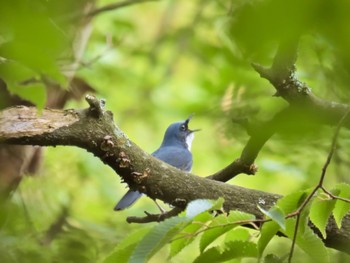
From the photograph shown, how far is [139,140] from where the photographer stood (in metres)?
7.05

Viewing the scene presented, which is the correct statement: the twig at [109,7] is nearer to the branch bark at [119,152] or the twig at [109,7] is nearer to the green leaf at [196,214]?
the branch bark at [119,152]

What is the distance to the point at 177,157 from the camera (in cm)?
450

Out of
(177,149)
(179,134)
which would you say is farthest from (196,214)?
(179,134)

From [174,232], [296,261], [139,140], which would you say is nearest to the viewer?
[174,232]

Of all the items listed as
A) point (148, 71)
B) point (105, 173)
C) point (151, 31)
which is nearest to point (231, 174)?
point (105, 173)

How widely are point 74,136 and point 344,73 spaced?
1.42 metres

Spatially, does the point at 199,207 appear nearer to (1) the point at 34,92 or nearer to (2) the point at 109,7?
(1) the point at 34,92

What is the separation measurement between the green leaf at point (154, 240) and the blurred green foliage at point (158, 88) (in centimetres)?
24

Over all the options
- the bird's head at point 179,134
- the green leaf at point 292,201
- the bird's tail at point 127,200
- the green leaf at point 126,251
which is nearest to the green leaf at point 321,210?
the green leaf at point 292,201

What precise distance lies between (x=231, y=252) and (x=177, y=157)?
125 inches

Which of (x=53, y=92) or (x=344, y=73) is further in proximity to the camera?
(x=53, y=92)

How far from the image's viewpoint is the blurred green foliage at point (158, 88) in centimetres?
55

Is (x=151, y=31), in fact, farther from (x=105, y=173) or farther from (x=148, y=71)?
(x=105, y=173)

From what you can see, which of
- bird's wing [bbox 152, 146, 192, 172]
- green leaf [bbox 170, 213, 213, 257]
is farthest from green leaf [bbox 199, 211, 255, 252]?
bird's wing [bbox 152, 146, 192, 172]
